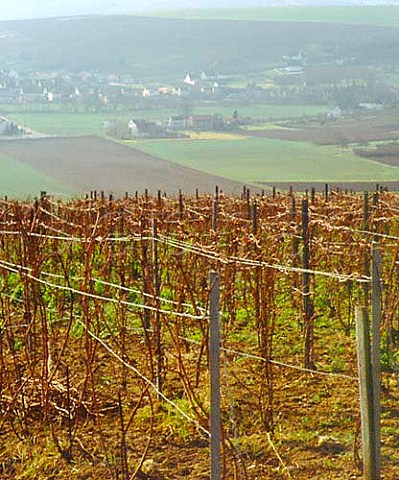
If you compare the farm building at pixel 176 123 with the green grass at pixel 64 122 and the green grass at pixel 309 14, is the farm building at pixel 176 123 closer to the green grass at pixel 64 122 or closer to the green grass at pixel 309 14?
the green grass at pixel 64 122

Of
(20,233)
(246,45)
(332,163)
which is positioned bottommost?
(332,163)

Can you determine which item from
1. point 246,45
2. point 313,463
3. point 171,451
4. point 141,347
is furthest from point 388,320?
point 246,45

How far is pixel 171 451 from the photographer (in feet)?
14.1

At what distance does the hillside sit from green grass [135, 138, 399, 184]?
81.4ft

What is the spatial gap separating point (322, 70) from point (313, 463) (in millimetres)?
57131

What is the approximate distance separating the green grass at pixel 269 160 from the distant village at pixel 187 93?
17.8ft

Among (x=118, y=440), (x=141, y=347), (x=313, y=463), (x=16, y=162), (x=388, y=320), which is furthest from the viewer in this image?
(x=16, y=162)

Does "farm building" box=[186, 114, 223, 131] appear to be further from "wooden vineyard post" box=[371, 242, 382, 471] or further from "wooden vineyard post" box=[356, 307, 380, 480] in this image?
"wooden vineyard post" box=[356, 307, 380, 480]

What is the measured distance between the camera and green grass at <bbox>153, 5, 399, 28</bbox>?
234ft

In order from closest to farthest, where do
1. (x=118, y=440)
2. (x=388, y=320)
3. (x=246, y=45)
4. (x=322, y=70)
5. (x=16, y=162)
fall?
(x=118, y=440)
(x=388, y=320)
(x=16, y=162)
(x=322, y=70)
(x=246, y=45)

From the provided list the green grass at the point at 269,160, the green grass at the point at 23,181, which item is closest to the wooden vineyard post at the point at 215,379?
the green grass at the point at 23,181

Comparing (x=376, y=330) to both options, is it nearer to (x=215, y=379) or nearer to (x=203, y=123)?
(x=215, y=379)

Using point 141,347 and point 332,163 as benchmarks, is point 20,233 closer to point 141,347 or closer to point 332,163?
point 141,347

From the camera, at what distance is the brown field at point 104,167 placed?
26781 millimetres
